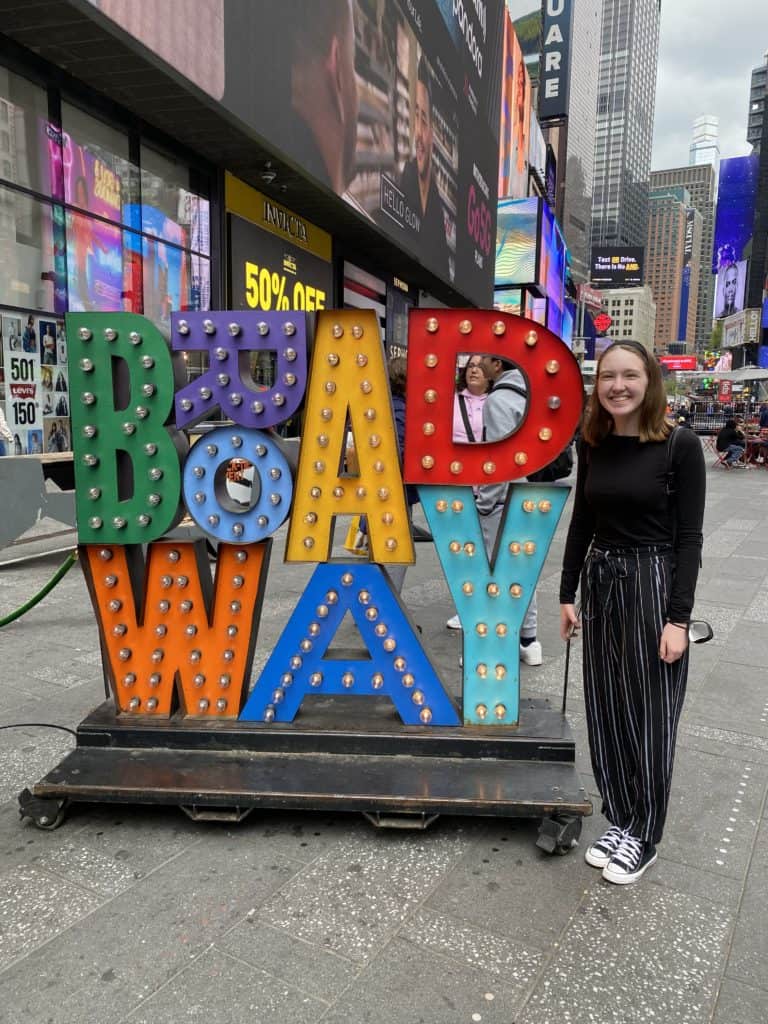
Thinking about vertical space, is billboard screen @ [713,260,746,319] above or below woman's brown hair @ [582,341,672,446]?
above

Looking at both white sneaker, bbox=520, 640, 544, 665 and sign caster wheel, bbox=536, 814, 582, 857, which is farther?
white sneaker, bbox=520, 640, 544, 665

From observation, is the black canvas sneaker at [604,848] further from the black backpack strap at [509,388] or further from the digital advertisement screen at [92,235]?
the digital advertisement screen at [92,235]

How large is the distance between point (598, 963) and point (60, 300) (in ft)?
29.7

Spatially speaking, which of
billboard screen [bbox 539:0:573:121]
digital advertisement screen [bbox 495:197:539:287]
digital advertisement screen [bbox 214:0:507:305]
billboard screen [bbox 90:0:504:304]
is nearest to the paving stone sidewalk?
billboard screen [bbox 90:0:504:304]

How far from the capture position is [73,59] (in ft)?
26.8

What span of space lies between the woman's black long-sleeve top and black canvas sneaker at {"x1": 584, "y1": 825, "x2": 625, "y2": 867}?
2.99ft

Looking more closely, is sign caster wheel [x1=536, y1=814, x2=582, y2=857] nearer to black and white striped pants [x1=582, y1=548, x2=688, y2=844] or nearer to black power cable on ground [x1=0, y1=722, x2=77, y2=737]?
Result: black and white striped pants [x1=582, y1=548, x2=688, y2=844]

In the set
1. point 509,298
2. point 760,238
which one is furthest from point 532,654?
point 760,238

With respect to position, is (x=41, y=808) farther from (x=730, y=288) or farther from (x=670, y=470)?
(x=730, y=288)

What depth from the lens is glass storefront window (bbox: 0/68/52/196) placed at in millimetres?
8141

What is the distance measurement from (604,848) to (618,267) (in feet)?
380

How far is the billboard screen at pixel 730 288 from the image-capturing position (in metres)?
81.8

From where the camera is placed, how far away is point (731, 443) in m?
20.4

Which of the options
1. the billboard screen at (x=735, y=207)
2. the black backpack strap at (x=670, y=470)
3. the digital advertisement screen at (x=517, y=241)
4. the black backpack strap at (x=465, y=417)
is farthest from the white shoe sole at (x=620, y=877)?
the billboard screen at (x=735, y=207)
